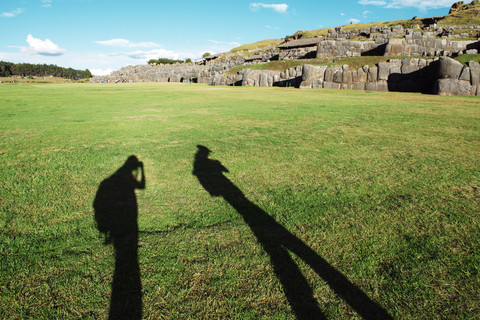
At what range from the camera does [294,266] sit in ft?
9.46

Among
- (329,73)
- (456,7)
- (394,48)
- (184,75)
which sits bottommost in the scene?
(329,73)

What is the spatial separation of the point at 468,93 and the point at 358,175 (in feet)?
74.6

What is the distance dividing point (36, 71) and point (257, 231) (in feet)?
552

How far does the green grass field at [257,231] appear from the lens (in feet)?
8.09

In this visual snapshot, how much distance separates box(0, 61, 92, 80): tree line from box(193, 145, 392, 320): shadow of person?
154801 mm

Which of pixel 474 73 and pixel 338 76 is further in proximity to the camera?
pixel 338 76

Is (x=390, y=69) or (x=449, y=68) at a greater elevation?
(x=390, y=69)

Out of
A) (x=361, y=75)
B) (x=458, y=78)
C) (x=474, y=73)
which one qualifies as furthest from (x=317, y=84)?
(x=474, y=73)

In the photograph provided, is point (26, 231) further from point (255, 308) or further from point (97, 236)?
point (255, 308)

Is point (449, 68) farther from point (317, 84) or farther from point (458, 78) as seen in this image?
→ point (317, 84)

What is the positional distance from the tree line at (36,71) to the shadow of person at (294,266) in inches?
6095

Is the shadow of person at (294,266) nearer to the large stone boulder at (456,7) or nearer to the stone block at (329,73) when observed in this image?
the stone block at (329,73)

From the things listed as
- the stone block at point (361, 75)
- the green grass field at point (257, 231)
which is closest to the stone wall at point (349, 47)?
the stone block at point (361, 75)

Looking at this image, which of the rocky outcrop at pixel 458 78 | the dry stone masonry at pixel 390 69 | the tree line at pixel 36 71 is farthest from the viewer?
the tree line at pixel 36 71
